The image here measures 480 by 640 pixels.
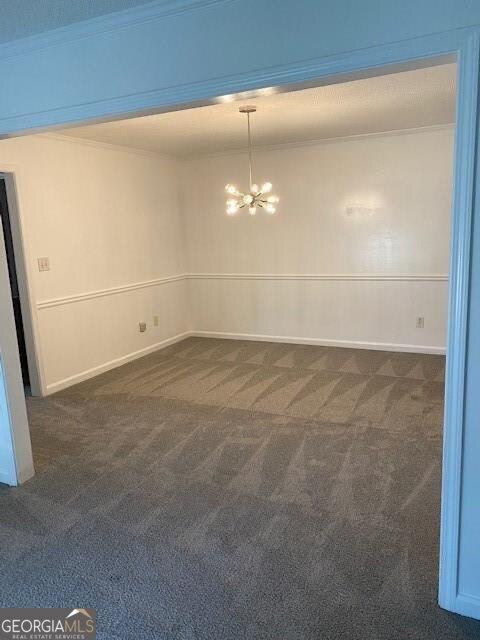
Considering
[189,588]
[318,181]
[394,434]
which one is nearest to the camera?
[189,588]

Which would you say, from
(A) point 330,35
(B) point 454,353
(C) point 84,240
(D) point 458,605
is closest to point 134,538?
(D) point 458,605

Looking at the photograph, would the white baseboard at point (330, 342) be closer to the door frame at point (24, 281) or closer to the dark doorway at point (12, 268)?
the dark doorway at point (12, 268)

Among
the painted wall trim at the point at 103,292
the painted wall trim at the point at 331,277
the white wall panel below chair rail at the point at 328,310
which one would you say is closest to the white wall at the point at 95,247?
the painted wall trim at the point at 103,292

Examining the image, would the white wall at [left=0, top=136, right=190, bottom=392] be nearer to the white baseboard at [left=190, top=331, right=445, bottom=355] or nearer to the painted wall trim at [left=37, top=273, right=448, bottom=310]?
the painted wall trim at [left=37, top=273, right=448, bottom=310]

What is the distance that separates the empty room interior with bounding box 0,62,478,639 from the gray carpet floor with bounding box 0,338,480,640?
0.01 m

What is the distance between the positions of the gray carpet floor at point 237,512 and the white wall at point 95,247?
0.70m

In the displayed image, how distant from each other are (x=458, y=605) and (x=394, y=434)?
1.59m

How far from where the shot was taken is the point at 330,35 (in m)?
1.67

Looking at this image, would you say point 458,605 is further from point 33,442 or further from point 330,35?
point 33,442

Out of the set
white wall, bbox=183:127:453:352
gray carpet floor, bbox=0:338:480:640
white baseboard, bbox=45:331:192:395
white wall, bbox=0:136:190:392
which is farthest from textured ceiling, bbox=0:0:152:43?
white wall, bbox=183:127:453:352

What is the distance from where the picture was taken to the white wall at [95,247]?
4.41 metres

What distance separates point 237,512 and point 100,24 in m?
2.45

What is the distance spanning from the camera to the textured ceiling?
188 centimetres

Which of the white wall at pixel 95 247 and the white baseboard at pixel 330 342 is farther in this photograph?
the white baseboard at pixel 330 342
